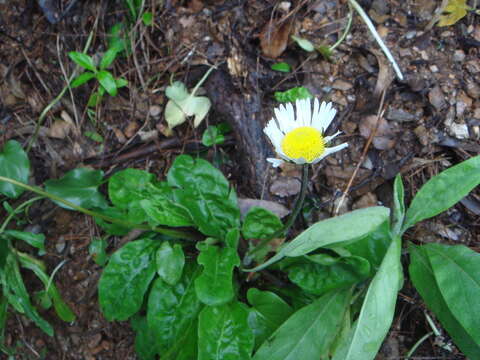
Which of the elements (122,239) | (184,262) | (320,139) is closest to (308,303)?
(184,262)

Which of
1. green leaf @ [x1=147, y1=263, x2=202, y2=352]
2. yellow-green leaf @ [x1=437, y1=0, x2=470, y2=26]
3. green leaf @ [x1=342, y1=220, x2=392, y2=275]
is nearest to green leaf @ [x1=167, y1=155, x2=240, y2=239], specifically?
green leaf @ [x1=147, y1=263, x2=202, y2=352]

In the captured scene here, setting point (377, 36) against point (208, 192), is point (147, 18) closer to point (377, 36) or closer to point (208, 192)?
point (208, 192)

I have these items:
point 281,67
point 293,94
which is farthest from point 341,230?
point 281,67

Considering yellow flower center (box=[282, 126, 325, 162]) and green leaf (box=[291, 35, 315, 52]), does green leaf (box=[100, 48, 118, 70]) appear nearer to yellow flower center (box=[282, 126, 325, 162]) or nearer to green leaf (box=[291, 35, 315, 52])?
green leaf (box=[291, 35, 315, 52])

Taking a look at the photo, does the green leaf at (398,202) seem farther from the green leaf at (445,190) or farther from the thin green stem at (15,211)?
the thin green stem at (15,211)

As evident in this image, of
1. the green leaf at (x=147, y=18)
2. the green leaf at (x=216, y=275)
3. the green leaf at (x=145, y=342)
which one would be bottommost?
the green leaf at (x=145, y=342)

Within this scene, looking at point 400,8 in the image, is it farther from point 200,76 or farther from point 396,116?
point 200,76

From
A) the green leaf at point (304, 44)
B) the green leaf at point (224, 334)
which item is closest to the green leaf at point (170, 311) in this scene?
the green leaf at point (224, 334)
